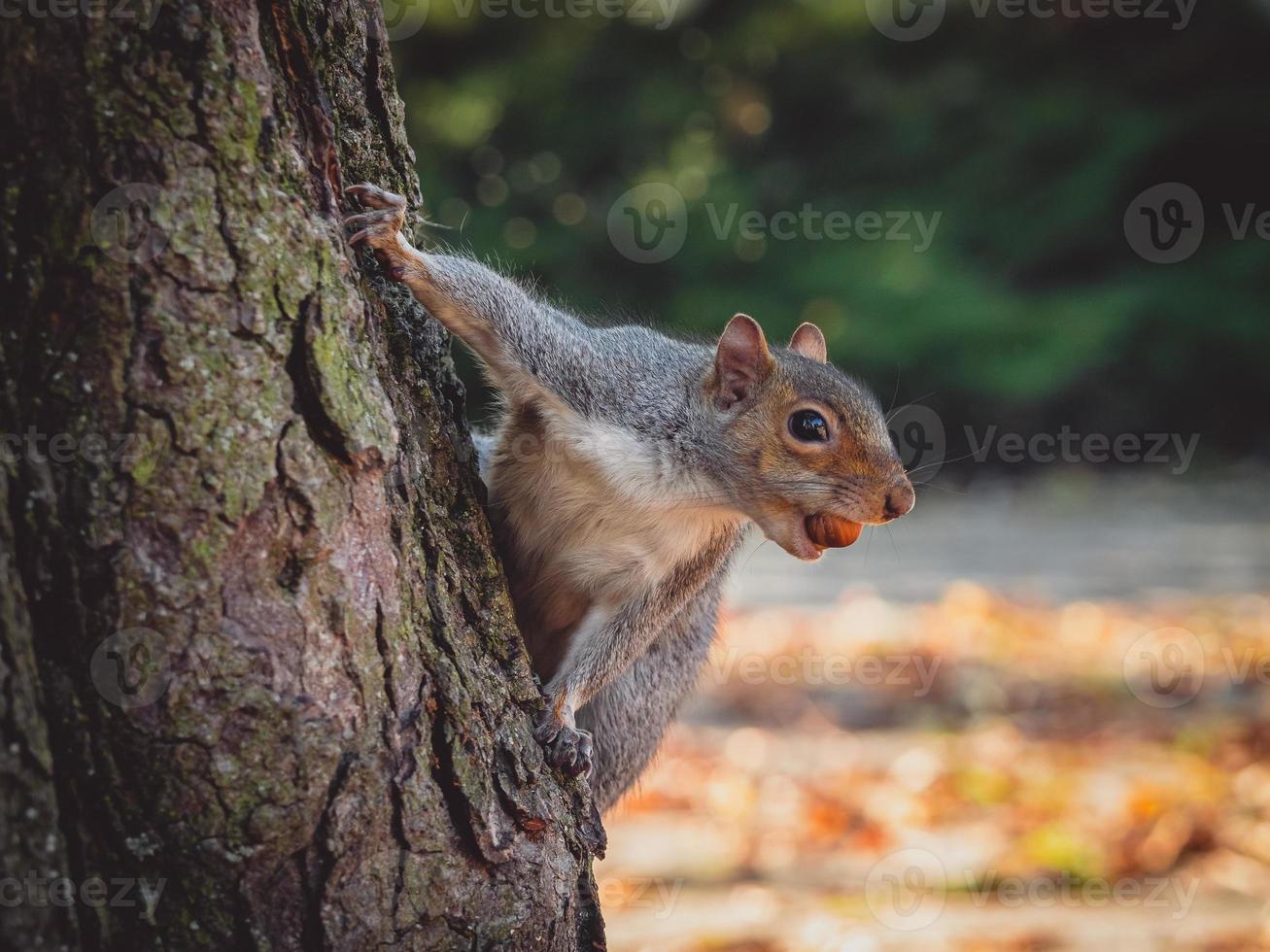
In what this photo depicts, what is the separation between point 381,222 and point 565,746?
904 mm

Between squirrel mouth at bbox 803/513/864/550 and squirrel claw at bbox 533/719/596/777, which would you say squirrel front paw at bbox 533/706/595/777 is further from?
squirrel mouth at bbox 803/513/864/550

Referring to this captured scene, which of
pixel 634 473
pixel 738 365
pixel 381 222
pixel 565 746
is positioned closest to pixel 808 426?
pixel 738 365

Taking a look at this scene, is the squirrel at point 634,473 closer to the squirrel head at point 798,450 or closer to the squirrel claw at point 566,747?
the squirrel head at point 798,450

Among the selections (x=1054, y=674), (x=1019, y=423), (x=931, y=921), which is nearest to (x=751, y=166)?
(x=1019, y=423)

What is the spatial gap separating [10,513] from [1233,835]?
323cm

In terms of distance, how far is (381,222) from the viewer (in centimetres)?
194

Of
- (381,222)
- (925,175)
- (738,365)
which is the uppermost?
(925,175)

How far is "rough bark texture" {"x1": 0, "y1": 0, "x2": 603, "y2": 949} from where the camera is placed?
1.42 metres

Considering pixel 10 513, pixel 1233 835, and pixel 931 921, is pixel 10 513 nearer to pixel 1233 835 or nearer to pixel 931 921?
pixel 931 921

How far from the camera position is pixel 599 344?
2482mm

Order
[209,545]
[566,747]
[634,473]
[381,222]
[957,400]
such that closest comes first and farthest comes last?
[209,545]
[381,222]
[566,747]
[634,473]
[957,400]

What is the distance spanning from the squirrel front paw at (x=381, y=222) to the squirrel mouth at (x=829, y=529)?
99cm

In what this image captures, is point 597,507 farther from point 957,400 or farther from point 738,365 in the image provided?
point 957,400

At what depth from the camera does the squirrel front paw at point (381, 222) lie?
6.30 feet
